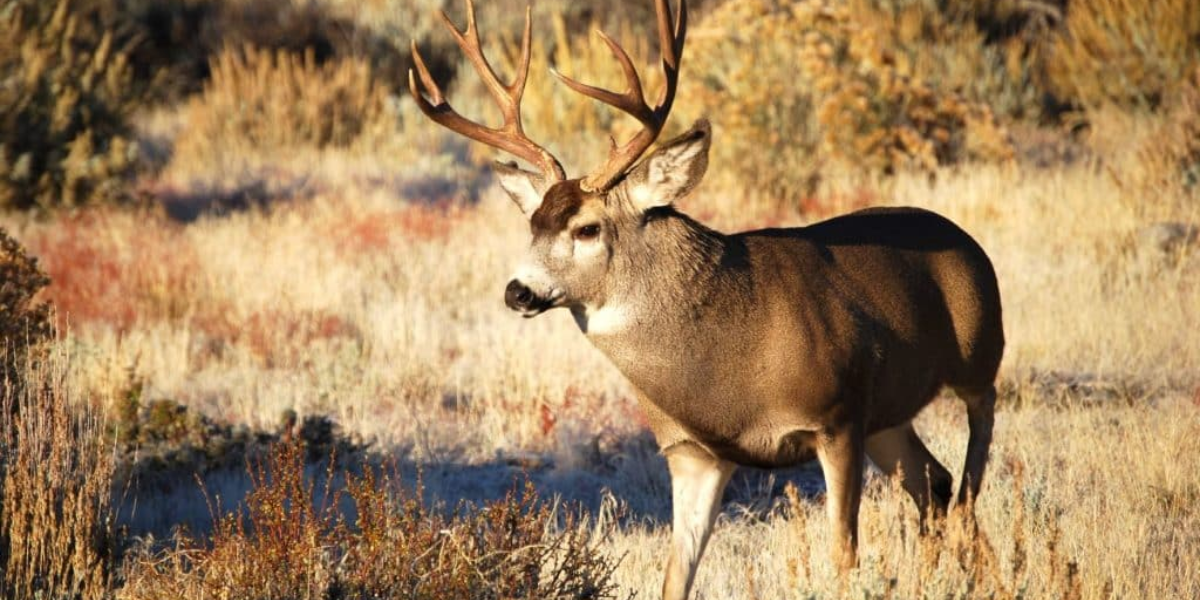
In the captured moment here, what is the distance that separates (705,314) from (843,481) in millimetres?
788

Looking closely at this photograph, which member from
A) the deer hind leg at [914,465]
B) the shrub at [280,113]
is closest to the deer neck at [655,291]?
the deer hind leg at [914,465]

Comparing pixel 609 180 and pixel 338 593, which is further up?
pixel 609 180

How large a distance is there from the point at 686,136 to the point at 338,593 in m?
2.02

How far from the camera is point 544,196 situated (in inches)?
217

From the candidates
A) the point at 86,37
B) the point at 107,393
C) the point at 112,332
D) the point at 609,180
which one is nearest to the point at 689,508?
the point at 609,180

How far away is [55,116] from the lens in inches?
590

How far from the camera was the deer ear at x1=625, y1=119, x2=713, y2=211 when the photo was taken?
5293mm

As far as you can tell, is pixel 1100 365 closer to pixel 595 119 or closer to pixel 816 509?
pixel 816 509

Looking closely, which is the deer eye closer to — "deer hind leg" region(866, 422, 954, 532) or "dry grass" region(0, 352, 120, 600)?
"deer hind leg" region(866, 422, 954, 532)

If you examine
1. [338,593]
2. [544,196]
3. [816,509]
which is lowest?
[816,509]

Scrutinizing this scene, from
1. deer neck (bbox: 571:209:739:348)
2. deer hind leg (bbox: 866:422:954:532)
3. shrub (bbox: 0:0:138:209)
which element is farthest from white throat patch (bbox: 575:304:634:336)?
shrub (bbox: 0:0:138:209)

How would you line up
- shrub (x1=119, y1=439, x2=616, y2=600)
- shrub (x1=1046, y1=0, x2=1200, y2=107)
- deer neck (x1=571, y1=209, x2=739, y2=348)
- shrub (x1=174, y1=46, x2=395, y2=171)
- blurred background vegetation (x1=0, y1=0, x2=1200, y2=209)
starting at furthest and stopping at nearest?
shrub (x1=174, y1=46, x2=395, y2=171), shrub (x1=1046, y1=0, x2=1200, y2=107), blurred background vegetation (x1=0, y1=0, x2=1200, y2=209), deer neck (x1=571, y1=209, x2=739, y2=348), shrub (x1=119, y1=439, x2=616, y2=600)

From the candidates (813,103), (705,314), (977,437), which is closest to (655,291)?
(705,314)

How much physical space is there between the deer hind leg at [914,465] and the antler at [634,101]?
76.3 inches
